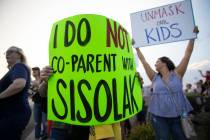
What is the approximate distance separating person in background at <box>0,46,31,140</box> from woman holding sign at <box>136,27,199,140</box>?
162 cm

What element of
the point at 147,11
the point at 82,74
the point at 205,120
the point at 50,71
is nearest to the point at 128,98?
the point at 82,74

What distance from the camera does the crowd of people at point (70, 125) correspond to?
1946mm

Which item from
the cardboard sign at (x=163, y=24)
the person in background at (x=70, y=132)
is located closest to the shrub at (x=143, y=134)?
the cardboard sign at (x=163, y=24)

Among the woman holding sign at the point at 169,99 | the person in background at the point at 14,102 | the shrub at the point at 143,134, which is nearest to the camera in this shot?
the person in background at the point at 14,102

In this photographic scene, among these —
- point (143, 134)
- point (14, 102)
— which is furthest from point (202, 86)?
point (14, 102)

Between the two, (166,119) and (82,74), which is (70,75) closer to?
(82,74)

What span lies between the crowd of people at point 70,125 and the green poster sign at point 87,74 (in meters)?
0.11

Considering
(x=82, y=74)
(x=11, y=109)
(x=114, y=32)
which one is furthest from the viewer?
(x=11, y=109)

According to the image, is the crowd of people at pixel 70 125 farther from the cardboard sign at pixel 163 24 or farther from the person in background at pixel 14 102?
the cardboard sign at pixel 163 24

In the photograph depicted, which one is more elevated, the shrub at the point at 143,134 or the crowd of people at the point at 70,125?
the crowd of people at the point at 70,125

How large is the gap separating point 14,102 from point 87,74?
1.22m

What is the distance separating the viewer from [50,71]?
1.83 m

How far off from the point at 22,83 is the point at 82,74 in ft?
3.63

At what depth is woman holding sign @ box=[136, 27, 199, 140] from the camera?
3.23 metres
